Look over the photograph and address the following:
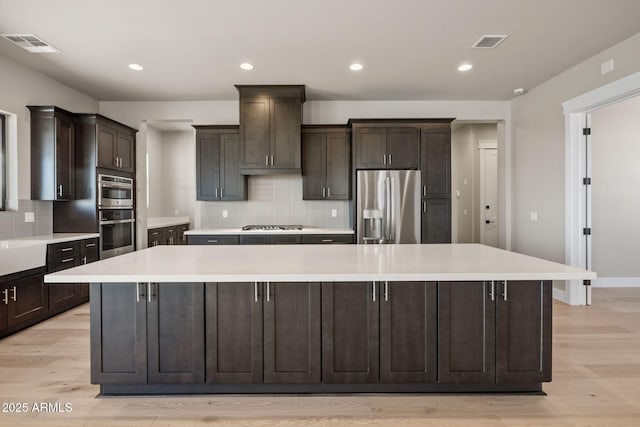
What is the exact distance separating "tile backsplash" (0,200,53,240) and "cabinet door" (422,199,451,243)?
473 cm

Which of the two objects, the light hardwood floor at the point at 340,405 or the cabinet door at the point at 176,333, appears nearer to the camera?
the light hardwood floor at the point at 340,405

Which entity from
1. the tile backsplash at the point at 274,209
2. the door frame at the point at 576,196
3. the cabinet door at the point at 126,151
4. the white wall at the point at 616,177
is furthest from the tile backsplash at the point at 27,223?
the white wall at the point at 616,177

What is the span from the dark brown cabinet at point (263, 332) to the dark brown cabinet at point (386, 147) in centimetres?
314

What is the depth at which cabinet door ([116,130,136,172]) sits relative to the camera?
16.4 ft

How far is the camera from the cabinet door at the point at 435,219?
16.5ft

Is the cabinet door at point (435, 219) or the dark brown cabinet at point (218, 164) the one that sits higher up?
the dark brown cabinet at point (218, 164)

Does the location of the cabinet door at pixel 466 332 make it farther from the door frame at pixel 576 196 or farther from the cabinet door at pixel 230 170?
the cabinet door at pixel 230 170

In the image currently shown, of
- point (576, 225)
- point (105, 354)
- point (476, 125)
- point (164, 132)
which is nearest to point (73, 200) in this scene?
point (105, 354)

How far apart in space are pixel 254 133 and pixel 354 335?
3.47 m

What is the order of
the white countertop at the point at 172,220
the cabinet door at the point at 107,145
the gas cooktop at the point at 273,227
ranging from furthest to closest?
the white countertop at the point at 172,220 → the gas cooktop at the point at 273,227 → the cabinet door at the point at 107,145

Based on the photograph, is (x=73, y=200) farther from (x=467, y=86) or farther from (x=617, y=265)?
(x=617, y=265)

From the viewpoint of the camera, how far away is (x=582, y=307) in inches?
167

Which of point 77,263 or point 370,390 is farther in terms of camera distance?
point 77,263

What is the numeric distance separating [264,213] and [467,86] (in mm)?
3334
